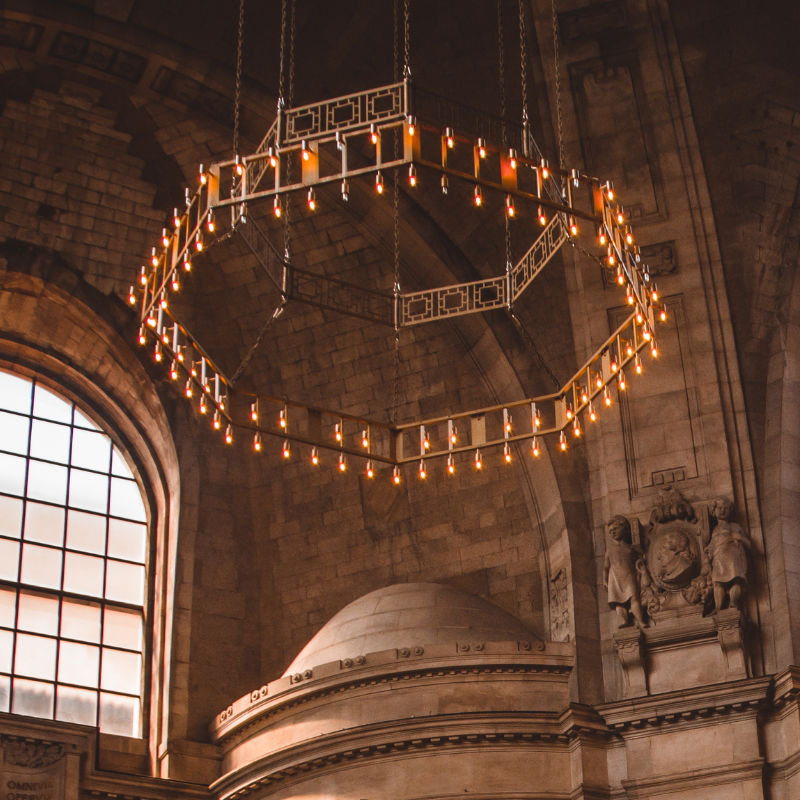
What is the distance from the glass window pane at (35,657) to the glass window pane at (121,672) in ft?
1.88

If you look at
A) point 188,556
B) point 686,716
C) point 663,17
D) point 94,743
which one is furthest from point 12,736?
point 663,17

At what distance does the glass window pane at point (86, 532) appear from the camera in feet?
55.7

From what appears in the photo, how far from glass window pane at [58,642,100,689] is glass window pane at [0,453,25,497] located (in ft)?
5.91

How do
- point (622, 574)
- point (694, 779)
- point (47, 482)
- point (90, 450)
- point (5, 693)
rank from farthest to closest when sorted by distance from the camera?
point (90, 450) → point (47, 482) → point (5, 693) → point (622, 574) → point (694, 779)

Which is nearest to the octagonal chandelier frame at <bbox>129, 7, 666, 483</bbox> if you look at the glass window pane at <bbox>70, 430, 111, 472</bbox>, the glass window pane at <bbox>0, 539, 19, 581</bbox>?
the glass window pane at <bbox>70, 430, 111, 472</bbox>

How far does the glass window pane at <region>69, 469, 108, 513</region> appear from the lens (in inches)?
679

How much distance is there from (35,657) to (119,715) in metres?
1.05

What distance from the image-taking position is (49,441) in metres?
17.5

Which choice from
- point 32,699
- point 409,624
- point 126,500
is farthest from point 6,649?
point 409,624

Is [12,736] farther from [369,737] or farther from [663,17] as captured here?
[663,17]

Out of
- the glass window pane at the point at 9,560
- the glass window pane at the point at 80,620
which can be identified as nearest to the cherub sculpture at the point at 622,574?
the glass window pane at the point at 80,620

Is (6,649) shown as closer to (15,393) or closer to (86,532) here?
(86,532)

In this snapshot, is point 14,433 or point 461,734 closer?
point 461,734

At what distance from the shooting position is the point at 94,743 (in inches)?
590
